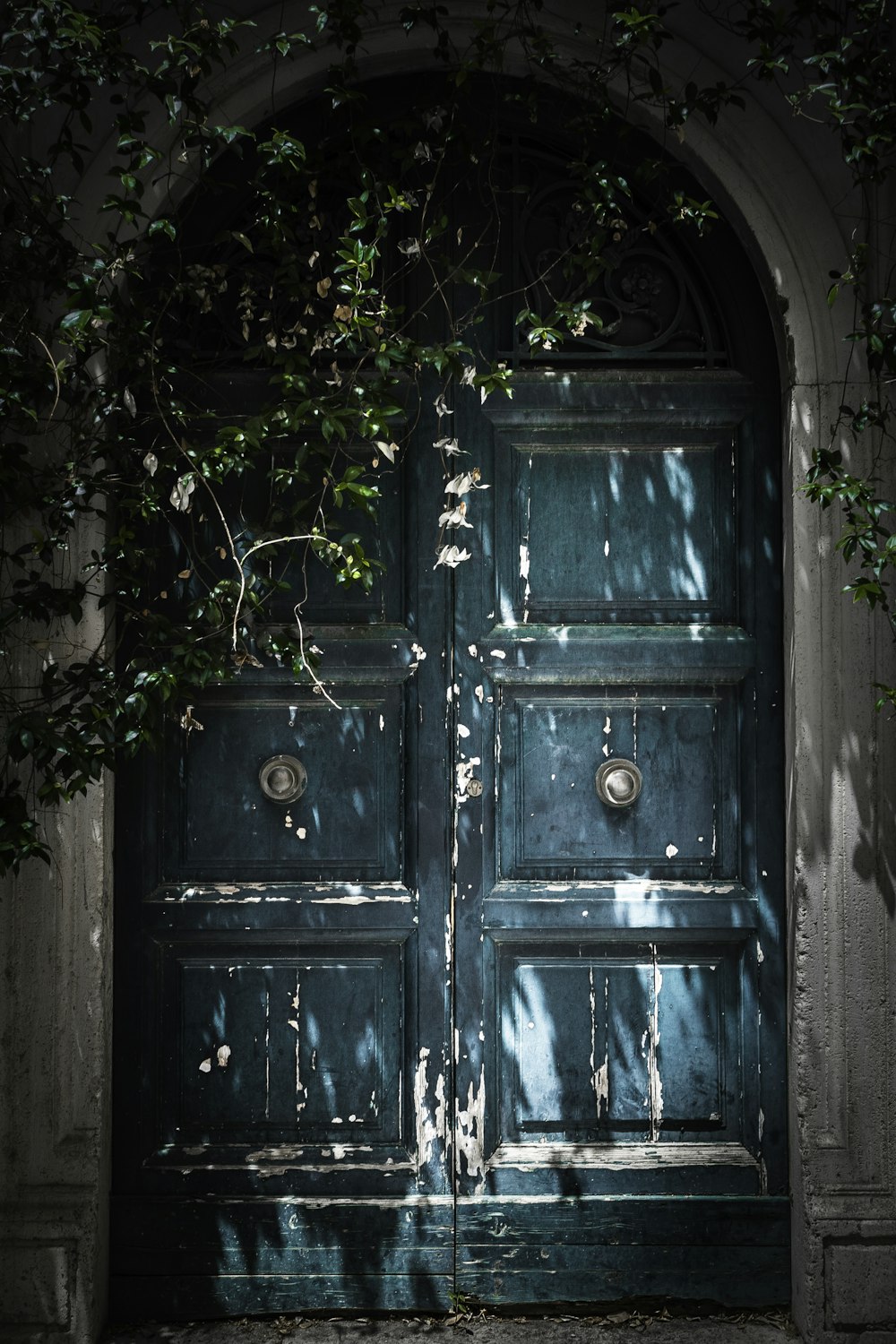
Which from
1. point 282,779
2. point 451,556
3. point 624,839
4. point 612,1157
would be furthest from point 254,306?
point 612,1157

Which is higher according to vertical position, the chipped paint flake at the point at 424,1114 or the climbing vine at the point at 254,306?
the climbing vine at the point at 254,306

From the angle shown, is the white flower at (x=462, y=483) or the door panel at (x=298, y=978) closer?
the white flower at (x=462, y=483)

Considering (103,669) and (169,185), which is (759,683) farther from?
(169,185)

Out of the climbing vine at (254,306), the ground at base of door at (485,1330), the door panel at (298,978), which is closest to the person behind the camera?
the climbing vine at (254,306)

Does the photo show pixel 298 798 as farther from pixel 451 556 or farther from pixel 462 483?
pixel 462 483

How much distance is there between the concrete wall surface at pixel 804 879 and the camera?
288cm

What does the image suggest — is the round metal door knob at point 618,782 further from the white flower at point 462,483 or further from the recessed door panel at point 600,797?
the white flower at point 462,483

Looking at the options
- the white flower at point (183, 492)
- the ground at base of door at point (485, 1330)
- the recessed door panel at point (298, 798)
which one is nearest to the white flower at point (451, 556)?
the recessed door panel at point (298, 798)

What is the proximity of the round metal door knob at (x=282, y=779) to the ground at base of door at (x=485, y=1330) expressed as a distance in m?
1.31

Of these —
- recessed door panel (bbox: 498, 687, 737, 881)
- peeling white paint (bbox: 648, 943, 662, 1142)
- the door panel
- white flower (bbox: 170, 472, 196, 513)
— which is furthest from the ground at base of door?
white flower (bbox: 170, 472, 196, 513)

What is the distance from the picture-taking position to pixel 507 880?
3.07 meters

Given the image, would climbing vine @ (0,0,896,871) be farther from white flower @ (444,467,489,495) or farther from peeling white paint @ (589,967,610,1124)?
peeling white paint @ (589,967,610,1124)

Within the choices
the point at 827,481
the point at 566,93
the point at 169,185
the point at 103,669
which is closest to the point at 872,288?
the point at 827,481

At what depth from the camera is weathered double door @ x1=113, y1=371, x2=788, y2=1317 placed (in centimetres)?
302
